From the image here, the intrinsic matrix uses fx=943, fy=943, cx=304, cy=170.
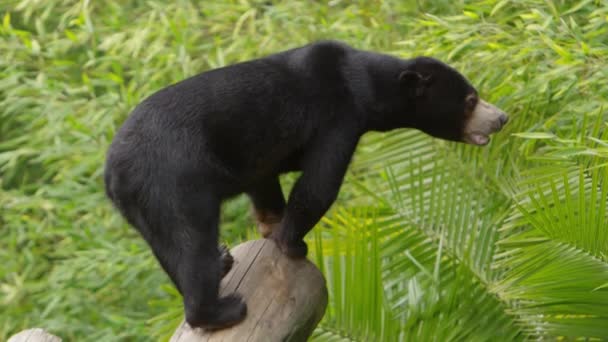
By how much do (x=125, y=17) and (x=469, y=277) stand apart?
3.53 metres

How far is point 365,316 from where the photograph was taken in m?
3.63

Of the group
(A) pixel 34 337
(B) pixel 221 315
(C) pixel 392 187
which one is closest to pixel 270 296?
(B) pixel 221 315

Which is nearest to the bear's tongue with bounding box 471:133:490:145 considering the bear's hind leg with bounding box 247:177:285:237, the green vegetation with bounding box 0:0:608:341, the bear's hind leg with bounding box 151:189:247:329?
the green vegetation with bounding box 0:0:608:341

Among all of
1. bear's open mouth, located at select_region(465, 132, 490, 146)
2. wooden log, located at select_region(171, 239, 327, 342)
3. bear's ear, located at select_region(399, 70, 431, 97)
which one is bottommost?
wooden log, located at select_region(171, 239, 327, 342)

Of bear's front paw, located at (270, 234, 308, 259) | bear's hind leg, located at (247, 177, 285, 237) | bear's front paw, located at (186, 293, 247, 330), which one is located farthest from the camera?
bear's hind leg, located at (247, 177, 285, 237)

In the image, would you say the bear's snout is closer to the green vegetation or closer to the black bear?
the black bear

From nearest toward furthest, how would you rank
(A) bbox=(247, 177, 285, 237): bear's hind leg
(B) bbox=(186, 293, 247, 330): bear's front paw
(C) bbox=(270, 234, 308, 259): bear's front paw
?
(B) bbox=(186, 293, 247, 330): bear's front paw, (C) bbox=(270, 234, 308, 259): bear's front paw, (A) bbox=(247, 177, 285, 237): bear's hind leg

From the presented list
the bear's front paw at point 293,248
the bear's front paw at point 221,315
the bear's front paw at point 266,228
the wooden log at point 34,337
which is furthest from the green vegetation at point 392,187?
the wooden log at point 34,337

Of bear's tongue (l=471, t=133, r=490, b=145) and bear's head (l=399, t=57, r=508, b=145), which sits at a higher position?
bear's head (l=399, t=57, r=508, b=145)

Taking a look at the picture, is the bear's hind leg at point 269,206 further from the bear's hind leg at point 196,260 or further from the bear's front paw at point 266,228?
the bear's hind leg at point 196,260

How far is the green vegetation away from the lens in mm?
3576

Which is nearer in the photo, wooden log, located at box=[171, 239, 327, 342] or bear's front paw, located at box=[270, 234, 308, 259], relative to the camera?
wooden log, located at box=[171, 239, 327, 342]

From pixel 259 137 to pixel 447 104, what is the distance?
814 mm

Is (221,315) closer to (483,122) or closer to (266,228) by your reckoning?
(266,228)
